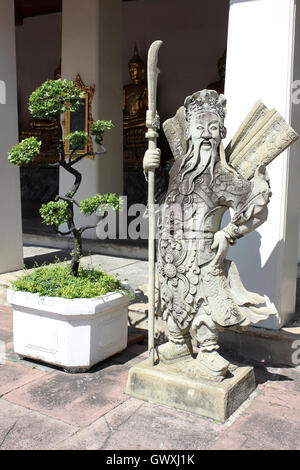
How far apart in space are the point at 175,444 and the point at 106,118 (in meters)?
5.36

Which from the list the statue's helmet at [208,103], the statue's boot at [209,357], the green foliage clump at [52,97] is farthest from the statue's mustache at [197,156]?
the green foliage clump at [52,97]

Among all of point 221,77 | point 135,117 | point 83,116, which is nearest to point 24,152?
point 83,116

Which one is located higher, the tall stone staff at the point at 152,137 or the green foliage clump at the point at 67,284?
the tall stone staff at the point at 152,137

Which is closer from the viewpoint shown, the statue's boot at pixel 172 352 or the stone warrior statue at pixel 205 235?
the stone warrior statue at pixel 205 235

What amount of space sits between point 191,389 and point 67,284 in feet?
4.19

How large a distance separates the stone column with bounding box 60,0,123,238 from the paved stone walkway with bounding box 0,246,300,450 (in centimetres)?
386

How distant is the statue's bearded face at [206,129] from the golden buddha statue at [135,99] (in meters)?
6.99

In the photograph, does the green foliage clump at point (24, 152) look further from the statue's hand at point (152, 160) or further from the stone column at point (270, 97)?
the stone column at point (270, 97)

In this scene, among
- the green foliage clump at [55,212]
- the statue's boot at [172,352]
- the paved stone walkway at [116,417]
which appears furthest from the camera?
the green foliage clump at [55,212]

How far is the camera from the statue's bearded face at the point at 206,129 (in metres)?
2.84

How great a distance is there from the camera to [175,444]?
8.28 ft

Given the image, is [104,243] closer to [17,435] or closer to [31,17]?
[17,435]

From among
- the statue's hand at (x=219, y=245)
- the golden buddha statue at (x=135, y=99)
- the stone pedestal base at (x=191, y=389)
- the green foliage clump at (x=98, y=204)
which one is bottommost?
the stone pedestal base at (x=191, y=389)

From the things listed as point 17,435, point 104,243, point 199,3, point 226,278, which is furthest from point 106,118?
point 17,435
